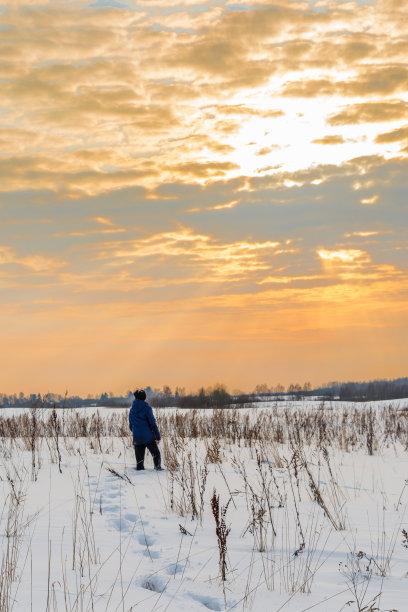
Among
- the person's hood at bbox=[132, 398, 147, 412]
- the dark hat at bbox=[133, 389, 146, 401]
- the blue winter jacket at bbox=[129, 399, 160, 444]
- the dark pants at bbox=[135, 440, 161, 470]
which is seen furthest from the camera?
the dark hat at bbox=[133, 389, 146, 401]

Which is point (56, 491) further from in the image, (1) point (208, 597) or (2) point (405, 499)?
(2) point (405, 499)

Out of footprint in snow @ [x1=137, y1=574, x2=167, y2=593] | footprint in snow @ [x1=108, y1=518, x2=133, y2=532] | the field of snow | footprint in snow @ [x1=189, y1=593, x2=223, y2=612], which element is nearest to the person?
the field of snow

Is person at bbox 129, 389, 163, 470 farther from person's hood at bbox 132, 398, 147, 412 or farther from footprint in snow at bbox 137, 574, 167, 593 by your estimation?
footprint in snow at bbox 137, 574, 167, 593

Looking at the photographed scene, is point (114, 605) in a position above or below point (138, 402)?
below

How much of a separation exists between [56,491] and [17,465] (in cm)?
239

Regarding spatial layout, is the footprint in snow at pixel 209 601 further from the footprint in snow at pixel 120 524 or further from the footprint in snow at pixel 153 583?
the footprint in snow at pixel 120 524

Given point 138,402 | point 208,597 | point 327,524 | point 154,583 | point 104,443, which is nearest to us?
point 208,597

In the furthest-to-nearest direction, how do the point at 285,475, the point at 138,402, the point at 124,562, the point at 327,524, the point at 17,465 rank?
1. the point at 138,402
2. the point at 17,465
3. the point at 285,475
4. the point at 327,524
5. the point at 124,562

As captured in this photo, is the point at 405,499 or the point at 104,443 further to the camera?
the point at 104,443

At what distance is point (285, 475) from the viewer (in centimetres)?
807

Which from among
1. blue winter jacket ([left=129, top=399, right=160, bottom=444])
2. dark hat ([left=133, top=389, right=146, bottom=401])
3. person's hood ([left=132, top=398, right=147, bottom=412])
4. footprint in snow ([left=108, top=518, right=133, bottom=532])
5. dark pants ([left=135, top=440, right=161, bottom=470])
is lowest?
footprint in snow ([left=108, top=518, right=133, bottom=532])

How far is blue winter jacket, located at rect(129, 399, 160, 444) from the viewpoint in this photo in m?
9.10

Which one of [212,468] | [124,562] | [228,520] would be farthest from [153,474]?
[124,562]

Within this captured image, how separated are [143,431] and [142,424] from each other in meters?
0.14
